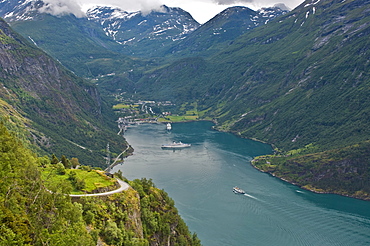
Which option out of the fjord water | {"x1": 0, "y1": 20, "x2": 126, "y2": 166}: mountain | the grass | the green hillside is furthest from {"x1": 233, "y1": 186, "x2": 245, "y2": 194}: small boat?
the grass

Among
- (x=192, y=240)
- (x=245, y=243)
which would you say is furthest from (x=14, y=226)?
(x=245, y=243)

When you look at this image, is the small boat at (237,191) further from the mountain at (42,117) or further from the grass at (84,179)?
the grass at (84,179)

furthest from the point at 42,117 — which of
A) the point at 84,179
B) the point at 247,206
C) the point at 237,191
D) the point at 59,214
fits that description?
the point at 59,214

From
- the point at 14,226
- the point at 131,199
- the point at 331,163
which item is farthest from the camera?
the point at 331,163

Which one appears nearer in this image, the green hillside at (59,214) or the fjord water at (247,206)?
the green hillside at (59,214)

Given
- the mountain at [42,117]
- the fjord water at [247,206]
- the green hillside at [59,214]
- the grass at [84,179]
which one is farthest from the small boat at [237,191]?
the grass at [84,179]

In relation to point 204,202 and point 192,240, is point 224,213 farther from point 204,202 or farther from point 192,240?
point 192,240

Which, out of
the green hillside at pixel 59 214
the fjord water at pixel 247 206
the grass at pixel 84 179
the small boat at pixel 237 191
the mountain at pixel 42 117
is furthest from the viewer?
the mountain at pixel 42 117

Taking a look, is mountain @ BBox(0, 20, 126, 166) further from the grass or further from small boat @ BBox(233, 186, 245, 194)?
the grass
